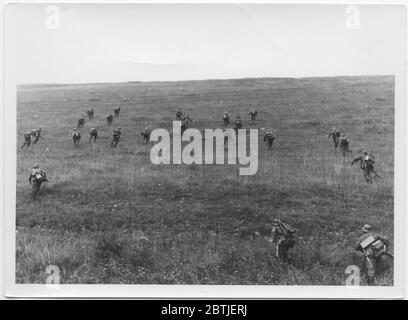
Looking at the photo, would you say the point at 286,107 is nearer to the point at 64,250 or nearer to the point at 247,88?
the point at 247,88

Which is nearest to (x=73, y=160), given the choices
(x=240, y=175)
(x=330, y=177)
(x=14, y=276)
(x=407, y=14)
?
(x=14, y=276)

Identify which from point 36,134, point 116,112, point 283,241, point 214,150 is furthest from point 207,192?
point 36,134

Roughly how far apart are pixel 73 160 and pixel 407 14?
212 inches

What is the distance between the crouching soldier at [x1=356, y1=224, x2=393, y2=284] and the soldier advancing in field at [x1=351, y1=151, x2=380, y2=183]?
0.72 meters

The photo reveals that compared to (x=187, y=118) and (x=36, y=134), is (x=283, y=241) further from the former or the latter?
(x=36, y=134)

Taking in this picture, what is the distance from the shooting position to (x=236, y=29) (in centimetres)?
820

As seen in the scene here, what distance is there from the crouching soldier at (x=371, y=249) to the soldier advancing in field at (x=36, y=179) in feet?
15.6

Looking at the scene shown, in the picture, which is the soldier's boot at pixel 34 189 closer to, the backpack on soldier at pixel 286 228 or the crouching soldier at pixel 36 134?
the crouching soldier at pixel 36 134

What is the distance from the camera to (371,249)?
8125 millimetres

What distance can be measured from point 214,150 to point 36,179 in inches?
105

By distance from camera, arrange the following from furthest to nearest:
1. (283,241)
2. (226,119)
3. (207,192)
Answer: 1. (226,119)
2. (207,192)
3. (283,241)

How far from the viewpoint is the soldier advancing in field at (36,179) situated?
27.0 feet

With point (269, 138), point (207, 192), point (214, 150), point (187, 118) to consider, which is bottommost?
point (207, 192)

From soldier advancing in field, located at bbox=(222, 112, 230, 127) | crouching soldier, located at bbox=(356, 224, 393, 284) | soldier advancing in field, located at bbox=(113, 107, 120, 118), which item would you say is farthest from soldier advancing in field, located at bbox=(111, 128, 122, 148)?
crouching soldier, located at bbox=(356, 224, 393, 284)
